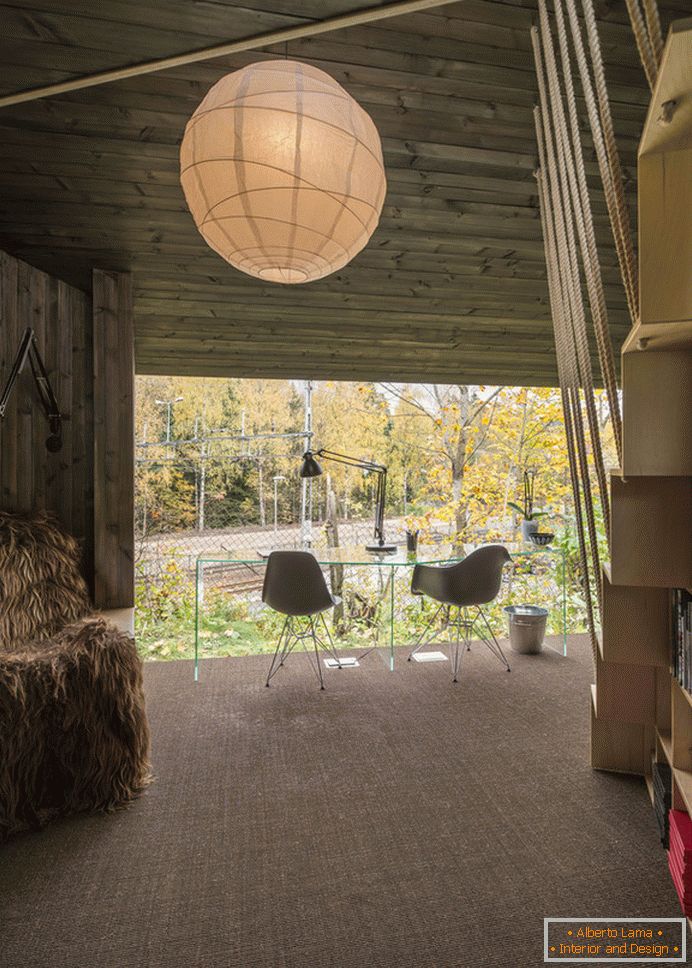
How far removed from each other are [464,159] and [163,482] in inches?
195

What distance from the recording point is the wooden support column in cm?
343

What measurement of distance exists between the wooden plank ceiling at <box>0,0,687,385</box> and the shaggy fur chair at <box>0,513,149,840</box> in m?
2.03

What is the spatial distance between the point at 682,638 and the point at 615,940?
87 cm

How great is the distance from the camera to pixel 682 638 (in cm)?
182

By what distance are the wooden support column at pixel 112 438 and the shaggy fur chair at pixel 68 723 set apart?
83cm

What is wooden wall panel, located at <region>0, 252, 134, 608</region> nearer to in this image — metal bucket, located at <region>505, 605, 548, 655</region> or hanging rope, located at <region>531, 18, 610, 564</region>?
hanging rope, located at <region>531, 18, 610, 564</region>

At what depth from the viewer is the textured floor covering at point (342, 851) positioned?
1655 millimetres

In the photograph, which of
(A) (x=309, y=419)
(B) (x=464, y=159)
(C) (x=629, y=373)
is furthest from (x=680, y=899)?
(A) (x=309, y=419)

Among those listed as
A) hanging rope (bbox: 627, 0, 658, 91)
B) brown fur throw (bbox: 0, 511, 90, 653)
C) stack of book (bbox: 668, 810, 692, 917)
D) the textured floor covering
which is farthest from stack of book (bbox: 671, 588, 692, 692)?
brown fur throw (bbox: 0, 511, 90, 653)

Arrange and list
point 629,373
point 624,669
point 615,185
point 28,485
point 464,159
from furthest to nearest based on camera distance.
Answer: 1. point 28,485
2. point 464,159
3. point 624,669
4. point 629,373
5. point 615,185

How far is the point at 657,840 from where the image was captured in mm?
2090

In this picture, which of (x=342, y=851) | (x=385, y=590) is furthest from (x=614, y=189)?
(x=385, y=590)

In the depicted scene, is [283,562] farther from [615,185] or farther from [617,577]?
[615,185]

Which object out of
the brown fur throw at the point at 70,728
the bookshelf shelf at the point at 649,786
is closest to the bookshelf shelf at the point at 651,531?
the bookshelf shelf at the point at 649,786
